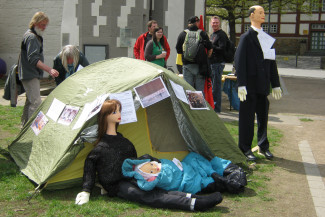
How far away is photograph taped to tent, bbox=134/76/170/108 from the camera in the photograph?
196 inches

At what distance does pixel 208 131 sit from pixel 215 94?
13.9ft

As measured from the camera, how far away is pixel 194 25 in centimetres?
817

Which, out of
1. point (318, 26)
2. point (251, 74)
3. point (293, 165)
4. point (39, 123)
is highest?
point (318, 26)

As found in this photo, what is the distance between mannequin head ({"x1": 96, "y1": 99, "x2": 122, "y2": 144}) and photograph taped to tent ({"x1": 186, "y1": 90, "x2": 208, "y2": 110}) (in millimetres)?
1107

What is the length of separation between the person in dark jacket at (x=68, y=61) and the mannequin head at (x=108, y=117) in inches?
84.6

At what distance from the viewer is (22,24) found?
15438 millimetres

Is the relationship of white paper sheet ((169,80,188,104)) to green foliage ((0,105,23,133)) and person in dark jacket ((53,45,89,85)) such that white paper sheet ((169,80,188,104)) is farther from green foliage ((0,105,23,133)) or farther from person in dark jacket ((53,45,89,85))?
green foliage ((0,105,23,133))

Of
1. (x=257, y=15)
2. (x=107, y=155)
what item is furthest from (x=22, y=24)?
(x=107, y=155)

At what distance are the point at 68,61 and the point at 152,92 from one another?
214 centimetres

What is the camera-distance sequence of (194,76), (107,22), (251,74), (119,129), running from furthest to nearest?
(107,22)
(194,76)
(251,74)
(119,129)

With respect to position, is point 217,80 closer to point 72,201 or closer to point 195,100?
point 195,100

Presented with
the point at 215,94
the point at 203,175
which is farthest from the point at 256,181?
the point at 215,94

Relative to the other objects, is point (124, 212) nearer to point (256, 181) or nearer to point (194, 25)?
point (256, 181)

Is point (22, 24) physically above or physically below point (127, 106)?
above
